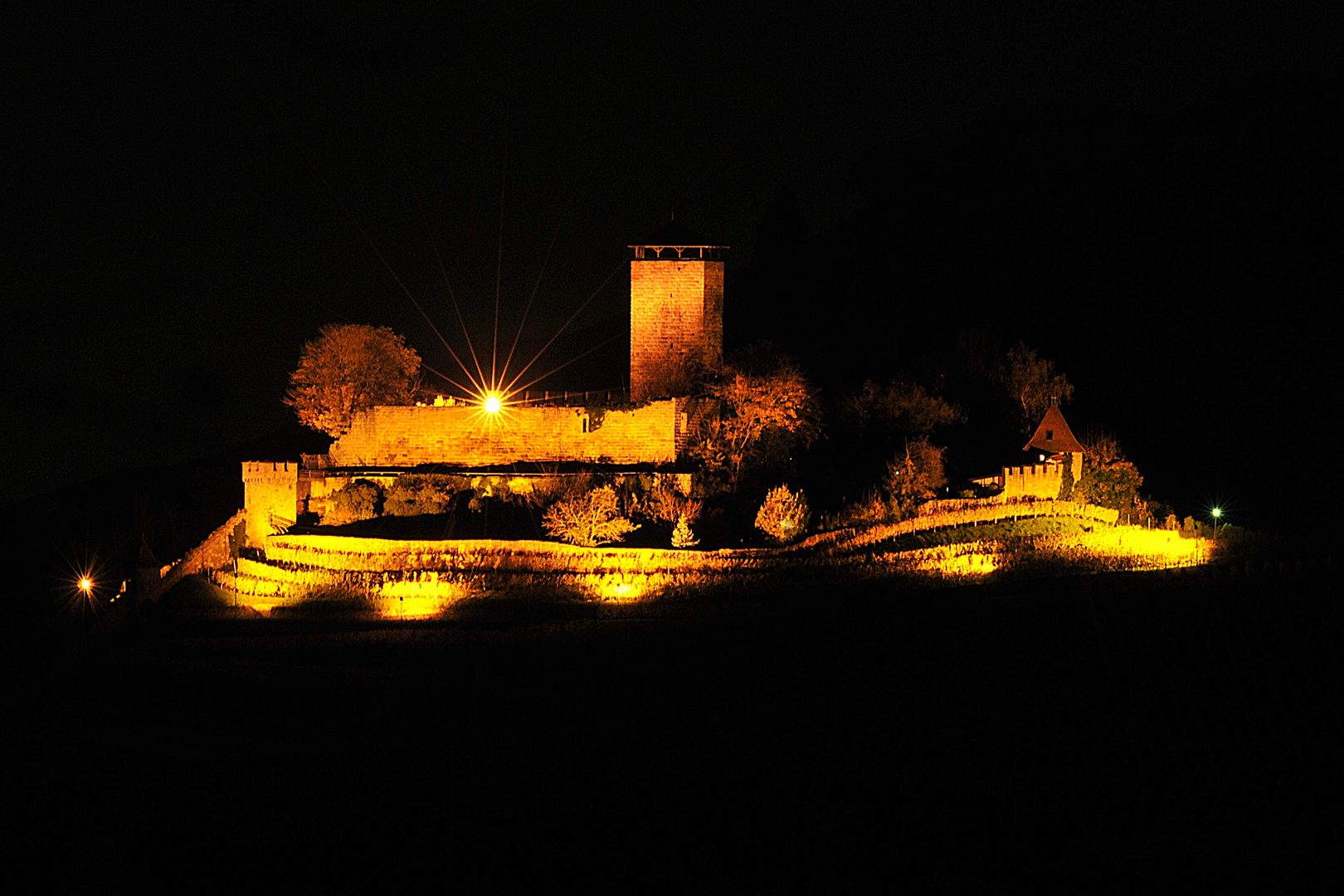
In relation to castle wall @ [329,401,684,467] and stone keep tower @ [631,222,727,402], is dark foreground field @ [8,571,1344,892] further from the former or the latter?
stone keep tower @ [631,222,727,402]

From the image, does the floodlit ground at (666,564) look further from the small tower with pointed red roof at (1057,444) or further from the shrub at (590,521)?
the small tower with pointed red roof at (1057,444)

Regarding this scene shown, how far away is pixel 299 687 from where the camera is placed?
21.9 metres

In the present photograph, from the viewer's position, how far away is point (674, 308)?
104 feet

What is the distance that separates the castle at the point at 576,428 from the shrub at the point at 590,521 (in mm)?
2340

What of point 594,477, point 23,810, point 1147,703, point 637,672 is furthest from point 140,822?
point 1147,703

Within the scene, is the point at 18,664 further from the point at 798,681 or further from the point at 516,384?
the point at 798,681

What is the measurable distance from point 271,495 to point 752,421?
11.8 m

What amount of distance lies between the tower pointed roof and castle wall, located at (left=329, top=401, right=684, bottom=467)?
29.0 ft

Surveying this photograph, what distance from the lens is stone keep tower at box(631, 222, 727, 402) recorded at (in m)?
31.6

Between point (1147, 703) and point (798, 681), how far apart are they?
5896 millimetres

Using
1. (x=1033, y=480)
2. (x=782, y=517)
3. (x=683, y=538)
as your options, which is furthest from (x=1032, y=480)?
(x=683, y=538)

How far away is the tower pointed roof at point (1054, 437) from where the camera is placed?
29.2m

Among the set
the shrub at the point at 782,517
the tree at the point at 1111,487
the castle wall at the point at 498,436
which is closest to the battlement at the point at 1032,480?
the tree at the point at 1111,487

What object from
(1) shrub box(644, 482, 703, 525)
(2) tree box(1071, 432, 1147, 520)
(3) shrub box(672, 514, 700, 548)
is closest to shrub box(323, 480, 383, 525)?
(1) shrub box(644, 482, 703, 525)
